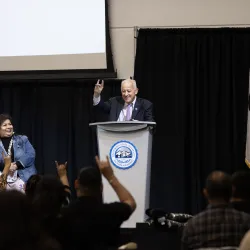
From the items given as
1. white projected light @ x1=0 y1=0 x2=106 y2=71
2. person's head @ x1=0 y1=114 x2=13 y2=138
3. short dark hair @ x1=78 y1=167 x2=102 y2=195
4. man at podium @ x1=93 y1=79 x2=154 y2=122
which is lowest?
short dark hair @ x1=78 y1=167 x2=102 y2=195

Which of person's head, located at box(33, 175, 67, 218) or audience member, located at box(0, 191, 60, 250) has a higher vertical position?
audience member, located at box(0, 191, 60, 250)

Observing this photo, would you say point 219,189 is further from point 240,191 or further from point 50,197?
point 50,197

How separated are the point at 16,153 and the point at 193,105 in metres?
2.31

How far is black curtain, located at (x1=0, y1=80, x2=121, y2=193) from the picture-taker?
21.0 feet

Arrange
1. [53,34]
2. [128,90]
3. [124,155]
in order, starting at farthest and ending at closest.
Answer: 1. [53,34]
2. [128,90]
3. [124,155]

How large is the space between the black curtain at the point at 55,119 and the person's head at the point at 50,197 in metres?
4.05

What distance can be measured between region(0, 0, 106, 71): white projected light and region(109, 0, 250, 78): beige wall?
1.27ft

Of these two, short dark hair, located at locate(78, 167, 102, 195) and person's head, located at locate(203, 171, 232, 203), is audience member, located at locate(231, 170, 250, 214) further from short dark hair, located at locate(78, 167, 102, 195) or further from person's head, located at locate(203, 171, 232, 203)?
short dark hair, located at locate(78, 167, 102, 195)

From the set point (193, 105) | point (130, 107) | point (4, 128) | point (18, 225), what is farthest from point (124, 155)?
point (18, 225)

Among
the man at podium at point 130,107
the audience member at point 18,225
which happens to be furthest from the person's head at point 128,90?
the audience member at point 18,225

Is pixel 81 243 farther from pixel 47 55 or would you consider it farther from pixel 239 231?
pixel 47 55

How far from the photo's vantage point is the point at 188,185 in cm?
616

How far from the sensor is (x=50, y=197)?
2246 mm

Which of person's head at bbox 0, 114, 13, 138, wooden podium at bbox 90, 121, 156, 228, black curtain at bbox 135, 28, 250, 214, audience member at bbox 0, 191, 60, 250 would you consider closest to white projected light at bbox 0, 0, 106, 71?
black curtain at bbox 135, 28, 250, 214
